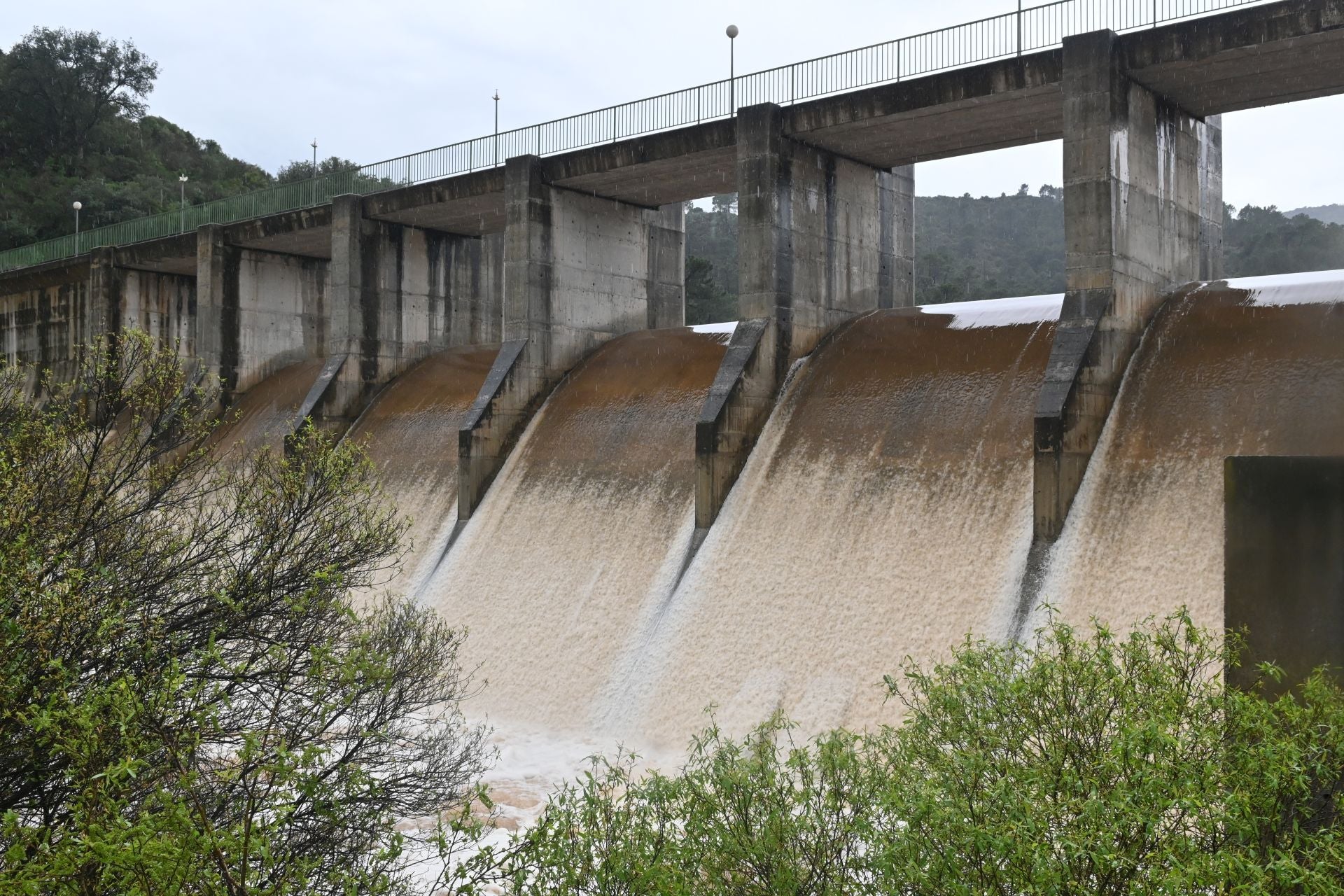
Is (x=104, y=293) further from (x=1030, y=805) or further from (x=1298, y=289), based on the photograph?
(x=1030, y=805)

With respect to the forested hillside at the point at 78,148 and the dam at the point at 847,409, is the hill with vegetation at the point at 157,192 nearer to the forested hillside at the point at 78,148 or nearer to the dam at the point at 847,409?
the forested hillside at the point at 78,148

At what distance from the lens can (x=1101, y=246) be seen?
16.9 metres

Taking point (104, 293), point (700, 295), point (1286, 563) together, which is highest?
point (700, 295)

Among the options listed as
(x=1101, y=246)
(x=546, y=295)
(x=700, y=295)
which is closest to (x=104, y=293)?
(x=546, y=295)

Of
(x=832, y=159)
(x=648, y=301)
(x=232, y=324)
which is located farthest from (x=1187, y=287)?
(x=232, y=324)

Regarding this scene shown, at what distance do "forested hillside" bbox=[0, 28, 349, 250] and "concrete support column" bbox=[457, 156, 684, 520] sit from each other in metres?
39.9

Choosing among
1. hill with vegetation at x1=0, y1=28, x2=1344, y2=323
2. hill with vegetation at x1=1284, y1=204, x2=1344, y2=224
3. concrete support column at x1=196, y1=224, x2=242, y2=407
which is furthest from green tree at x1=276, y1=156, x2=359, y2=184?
hill with vegetation at x1=1284, y1=204, x2=1344, y2=224

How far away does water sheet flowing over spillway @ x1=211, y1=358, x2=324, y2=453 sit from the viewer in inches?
1222

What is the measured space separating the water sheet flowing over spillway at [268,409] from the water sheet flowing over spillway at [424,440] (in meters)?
2.86

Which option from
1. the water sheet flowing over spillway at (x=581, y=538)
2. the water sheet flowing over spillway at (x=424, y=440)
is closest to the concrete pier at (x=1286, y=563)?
the water sheet flowing over spillway at (x=581, y=538)

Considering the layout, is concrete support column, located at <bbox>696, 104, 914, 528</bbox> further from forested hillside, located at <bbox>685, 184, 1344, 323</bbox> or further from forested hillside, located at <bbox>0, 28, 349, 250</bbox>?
forested hillside, located at <bbox>0, 28, 349, 250</bbox>

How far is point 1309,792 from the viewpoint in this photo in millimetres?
6672

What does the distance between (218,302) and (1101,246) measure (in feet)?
82.3

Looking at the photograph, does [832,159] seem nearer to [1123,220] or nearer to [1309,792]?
[1123,220]
